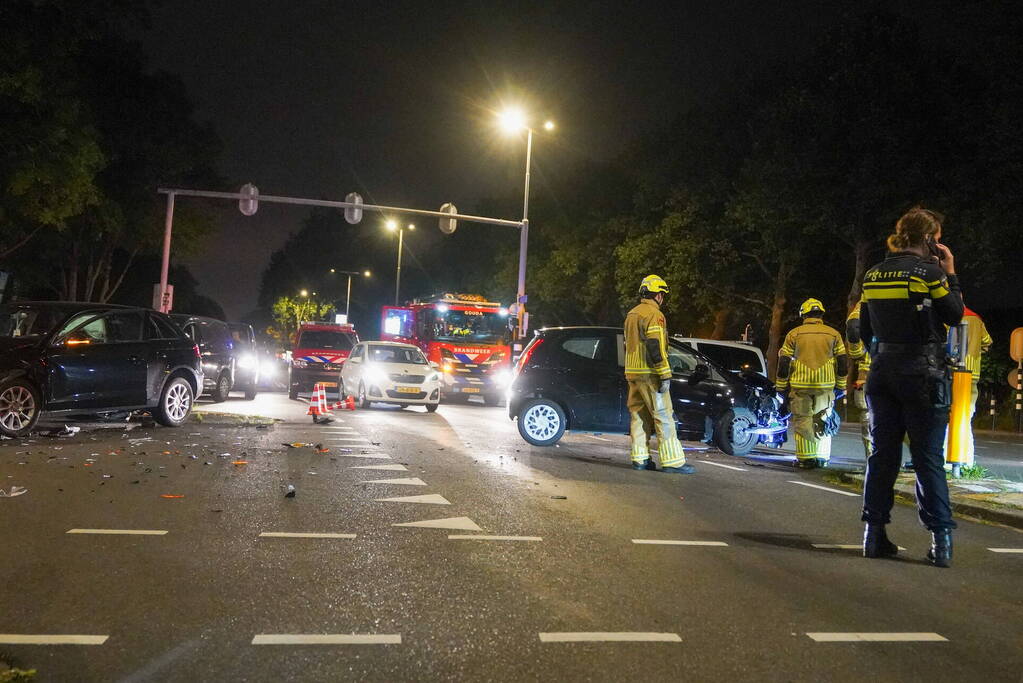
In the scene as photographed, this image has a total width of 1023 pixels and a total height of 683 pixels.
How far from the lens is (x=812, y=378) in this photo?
39.8ft

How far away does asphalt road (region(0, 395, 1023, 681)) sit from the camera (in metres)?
4.16

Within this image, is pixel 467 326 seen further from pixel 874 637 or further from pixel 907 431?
pixel 874 637

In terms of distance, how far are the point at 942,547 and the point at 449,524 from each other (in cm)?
326

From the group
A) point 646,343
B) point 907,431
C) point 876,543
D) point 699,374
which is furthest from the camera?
point 699,374

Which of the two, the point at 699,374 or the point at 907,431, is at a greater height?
Result: the point at 699,374

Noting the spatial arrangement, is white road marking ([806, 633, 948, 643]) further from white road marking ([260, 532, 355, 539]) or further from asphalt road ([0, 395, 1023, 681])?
white road marking ([260, 532, 355, 539])

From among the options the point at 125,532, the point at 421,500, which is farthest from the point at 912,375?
the point at 125,532

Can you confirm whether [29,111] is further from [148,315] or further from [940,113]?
[940,113]

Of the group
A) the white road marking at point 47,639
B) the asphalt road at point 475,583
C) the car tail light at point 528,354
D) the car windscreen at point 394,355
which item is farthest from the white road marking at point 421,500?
the car windscreen at point 394,355

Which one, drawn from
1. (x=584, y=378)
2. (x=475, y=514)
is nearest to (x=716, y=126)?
(x=584, y=378)

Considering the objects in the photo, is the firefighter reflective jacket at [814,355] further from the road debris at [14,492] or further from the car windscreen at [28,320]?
the car windscreen at [28,320]

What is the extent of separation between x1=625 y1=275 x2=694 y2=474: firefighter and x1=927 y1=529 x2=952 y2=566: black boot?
15.1ft

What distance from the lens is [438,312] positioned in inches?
1196

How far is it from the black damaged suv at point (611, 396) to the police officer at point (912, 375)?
21.6ft
